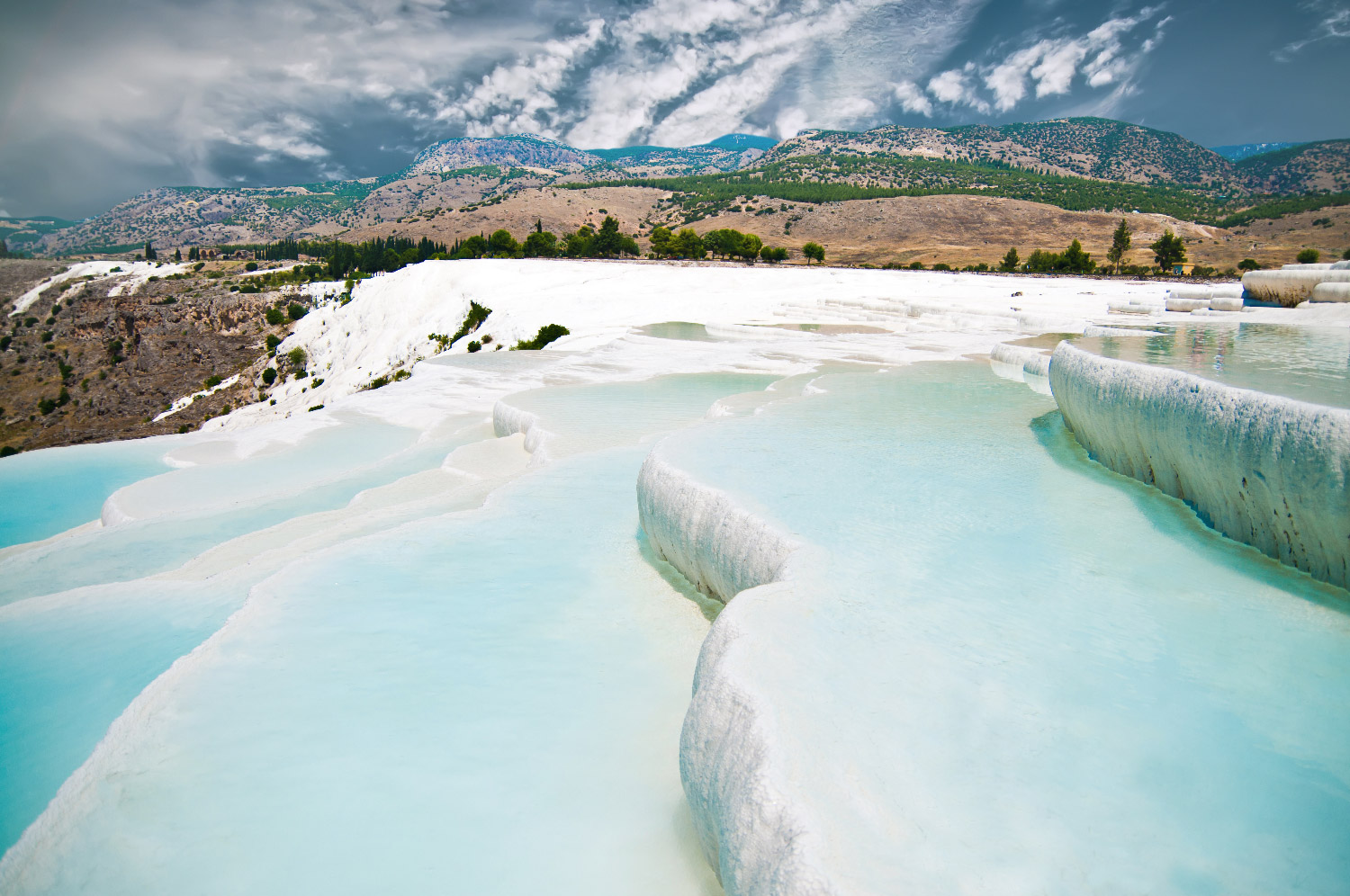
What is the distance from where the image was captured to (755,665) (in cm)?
339

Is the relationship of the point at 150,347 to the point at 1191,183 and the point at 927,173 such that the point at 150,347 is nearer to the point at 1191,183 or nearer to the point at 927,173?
the point at 927,173

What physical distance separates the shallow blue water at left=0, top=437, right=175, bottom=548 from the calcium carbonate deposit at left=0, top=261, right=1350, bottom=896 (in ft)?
10.9

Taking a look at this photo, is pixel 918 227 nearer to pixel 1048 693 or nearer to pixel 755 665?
pixel 1048 693

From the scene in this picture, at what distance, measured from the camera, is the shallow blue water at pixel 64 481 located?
11.2 meters

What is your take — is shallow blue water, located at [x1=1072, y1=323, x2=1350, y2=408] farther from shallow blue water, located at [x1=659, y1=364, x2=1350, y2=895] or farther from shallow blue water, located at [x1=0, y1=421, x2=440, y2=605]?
shallow blue water, located at [x1=0, y1=421, x2=440, y2=605]

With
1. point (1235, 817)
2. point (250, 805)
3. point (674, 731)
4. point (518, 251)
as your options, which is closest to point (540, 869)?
point (674, 731)

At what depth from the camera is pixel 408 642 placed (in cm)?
503

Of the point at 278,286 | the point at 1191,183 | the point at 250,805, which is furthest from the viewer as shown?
the point at 1191,183

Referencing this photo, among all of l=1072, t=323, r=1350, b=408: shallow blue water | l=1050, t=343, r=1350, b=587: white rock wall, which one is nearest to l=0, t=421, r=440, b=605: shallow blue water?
l=1050, t=343, r=1350, b=587: white rock wall

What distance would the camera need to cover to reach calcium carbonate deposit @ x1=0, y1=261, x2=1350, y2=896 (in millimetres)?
2768

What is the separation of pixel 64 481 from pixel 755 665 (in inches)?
603

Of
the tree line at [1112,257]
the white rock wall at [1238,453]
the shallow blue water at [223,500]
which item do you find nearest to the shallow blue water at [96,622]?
the shallow blue water at [223,500]

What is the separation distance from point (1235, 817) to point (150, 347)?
66841mm

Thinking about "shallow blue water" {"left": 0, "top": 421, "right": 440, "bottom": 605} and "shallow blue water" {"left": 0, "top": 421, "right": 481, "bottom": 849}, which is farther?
"shallow blue water" {"left": 0, "top": 421, "right": 440, "bottom": 605}
